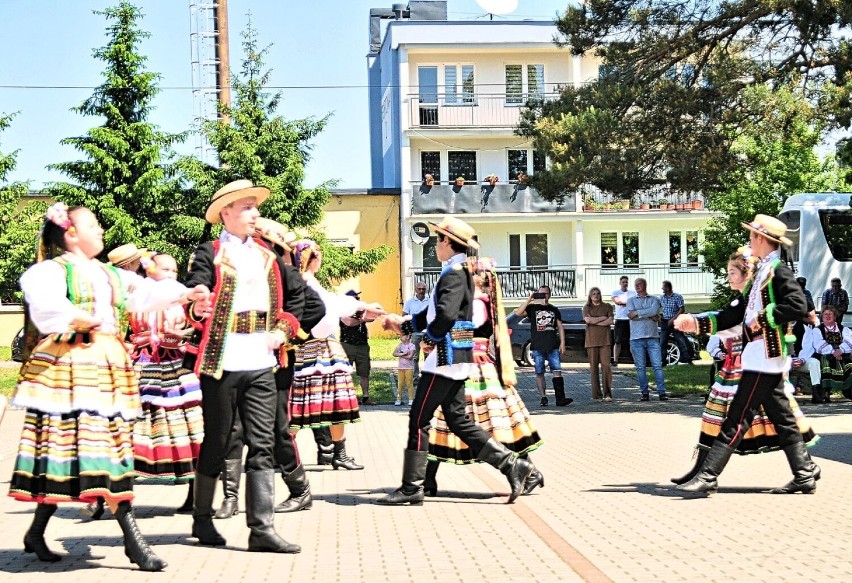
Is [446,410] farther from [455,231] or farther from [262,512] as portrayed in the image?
[262,512]

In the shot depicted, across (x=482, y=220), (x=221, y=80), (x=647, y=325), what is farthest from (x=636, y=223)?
(x=647, y=325)

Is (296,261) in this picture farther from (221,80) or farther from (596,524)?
(221,80)

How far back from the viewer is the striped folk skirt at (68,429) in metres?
7.09

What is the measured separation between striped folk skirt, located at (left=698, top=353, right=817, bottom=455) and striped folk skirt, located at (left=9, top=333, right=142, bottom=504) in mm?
4866

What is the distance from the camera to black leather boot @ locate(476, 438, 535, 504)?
9.66 meters

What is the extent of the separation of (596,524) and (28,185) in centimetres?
2534

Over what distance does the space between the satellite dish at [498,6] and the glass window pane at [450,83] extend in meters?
5.78

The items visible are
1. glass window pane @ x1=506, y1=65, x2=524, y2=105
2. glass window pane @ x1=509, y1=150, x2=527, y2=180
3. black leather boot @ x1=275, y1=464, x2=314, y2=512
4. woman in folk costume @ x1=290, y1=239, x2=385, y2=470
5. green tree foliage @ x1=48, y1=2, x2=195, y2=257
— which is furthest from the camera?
glass window pane @ x1=509, y1=150, x2=527, y2=180

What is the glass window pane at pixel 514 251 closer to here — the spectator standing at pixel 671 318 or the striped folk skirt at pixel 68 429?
the spectator standing at pixel 671 318

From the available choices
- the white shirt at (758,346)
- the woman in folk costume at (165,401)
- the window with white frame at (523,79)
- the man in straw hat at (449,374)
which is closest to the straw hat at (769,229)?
the white shirt at (758,346)

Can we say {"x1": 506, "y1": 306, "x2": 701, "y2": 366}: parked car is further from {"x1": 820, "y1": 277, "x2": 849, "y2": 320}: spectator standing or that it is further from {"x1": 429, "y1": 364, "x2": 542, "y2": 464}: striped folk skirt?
{"x1": 429, "y1": 364, "x2": 542, "y2": 464}: striped folk skirt

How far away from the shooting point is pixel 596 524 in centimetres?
873

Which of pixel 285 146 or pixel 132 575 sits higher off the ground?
pixel 285 146

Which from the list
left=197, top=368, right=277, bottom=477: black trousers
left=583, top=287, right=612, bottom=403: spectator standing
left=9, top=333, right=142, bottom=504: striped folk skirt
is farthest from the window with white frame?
left=9, top=333, right=142, bottom=504: striped folk skirt
